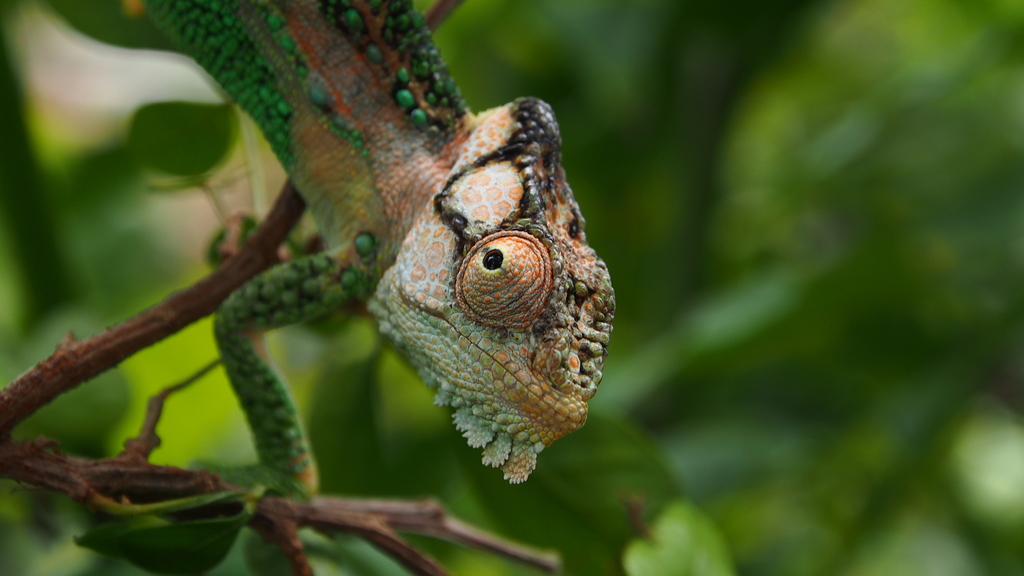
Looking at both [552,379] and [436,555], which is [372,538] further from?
[436,555]

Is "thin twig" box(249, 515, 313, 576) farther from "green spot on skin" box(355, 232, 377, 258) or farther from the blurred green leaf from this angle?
the blurred green leaf

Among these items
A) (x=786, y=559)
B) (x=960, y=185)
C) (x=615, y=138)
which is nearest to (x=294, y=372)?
(x=615, y=138)

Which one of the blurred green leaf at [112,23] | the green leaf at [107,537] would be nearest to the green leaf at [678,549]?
the green leaf at [107,537]

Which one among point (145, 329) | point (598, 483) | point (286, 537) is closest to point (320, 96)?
point (145, 329)

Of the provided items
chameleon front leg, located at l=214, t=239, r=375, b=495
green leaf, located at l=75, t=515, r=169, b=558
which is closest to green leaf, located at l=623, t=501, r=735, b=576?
chameleon front leg, located at l=214, t=239, r=375, b=495

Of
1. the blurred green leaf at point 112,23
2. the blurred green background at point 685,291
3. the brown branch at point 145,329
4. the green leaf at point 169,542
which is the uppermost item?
the blurred green leaf at point 112,23

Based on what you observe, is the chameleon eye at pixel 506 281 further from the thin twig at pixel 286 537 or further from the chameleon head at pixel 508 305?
the thin twig at pixel 286 537
